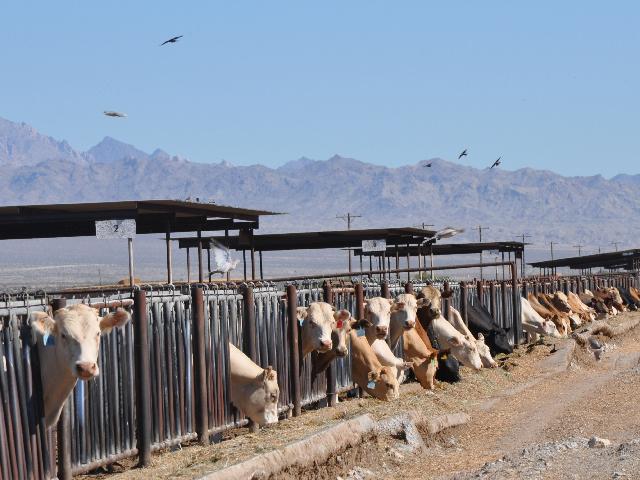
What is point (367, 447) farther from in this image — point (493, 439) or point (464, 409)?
point (464, 409)

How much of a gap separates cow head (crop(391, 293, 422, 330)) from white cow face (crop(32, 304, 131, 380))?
10.00 metres

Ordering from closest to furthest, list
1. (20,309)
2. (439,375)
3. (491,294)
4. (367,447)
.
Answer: (20,309) < (367,447) < (439,375) < (491,294)

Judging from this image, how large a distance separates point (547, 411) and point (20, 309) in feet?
33.1

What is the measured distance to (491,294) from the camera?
30.4 meters

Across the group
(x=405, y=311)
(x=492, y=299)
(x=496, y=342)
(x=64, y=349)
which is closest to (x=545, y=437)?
(x=405, y=311)

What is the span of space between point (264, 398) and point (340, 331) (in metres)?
2.44

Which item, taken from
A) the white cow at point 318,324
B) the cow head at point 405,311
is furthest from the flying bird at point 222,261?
the white cow at point 318,324

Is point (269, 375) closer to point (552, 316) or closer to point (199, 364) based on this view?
point (199, 364)

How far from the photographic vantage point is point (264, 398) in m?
14.6

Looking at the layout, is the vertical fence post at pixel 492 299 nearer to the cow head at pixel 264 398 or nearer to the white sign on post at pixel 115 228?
the white sign on post at pixel 115 228

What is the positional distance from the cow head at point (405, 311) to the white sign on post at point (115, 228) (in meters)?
4.91

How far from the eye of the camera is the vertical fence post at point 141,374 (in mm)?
12180

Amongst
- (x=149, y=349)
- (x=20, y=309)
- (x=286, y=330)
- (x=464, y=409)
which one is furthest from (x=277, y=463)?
(x=464, y=409)

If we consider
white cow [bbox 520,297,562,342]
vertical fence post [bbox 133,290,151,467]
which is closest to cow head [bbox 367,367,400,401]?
vertical fence post [bbox 133,290,151,467]
